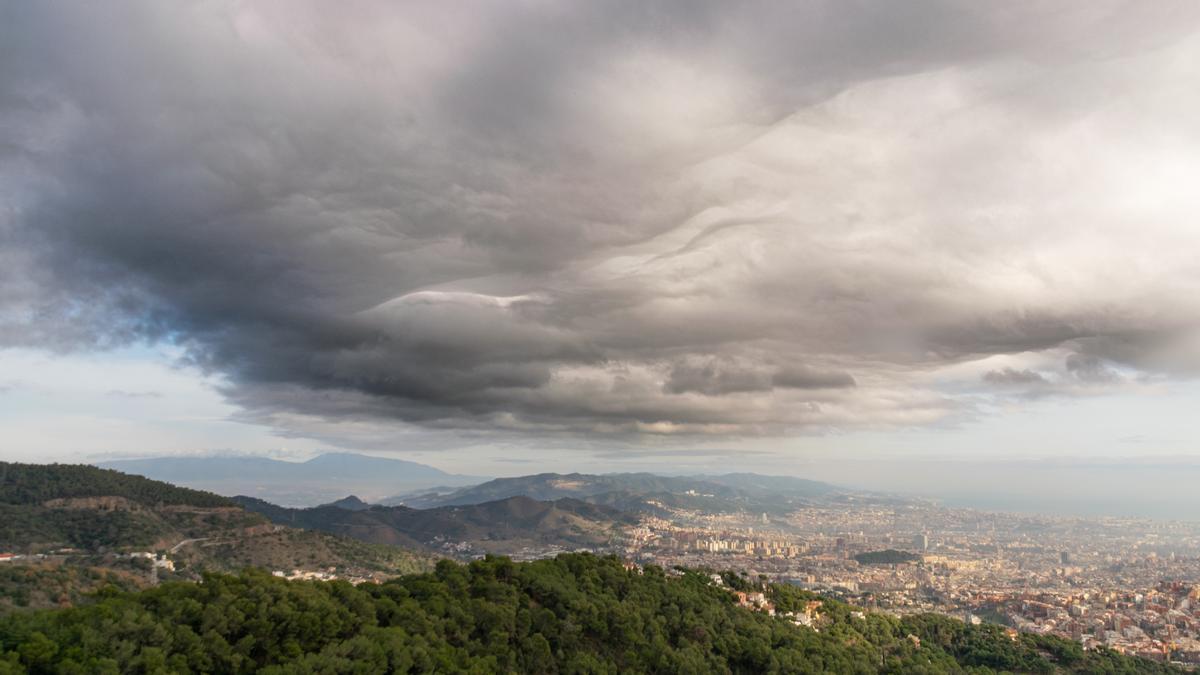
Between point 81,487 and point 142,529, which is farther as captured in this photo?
point 81,487

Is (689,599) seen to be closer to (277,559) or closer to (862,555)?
(277,559)

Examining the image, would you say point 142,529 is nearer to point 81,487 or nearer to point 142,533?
point 142,533

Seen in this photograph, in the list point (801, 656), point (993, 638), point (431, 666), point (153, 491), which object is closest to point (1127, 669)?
point (993, 638)

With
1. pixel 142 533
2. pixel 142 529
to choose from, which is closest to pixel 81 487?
pixel 142 529

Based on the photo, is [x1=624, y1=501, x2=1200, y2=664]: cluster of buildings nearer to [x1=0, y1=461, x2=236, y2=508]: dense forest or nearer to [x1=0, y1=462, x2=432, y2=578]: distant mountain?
[x1=0, y1=462, x2=432, y2=578]: distant mountain

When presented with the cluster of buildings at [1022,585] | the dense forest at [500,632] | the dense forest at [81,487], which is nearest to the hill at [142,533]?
the dense forest at [81,487]

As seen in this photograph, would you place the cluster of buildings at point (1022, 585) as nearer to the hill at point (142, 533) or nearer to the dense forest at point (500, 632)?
the dense forest at point (500, 632)

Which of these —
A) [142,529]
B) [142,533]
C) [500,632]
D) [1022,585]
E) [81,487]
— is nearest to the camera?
[500,632]

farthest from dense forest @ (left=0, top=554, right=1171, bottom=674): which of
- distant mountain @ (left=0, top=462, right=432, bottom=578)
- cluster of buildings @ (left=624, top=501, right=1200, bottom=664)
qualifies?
distant mountain @ (left=0, top=462, right=432, bottom=578)
